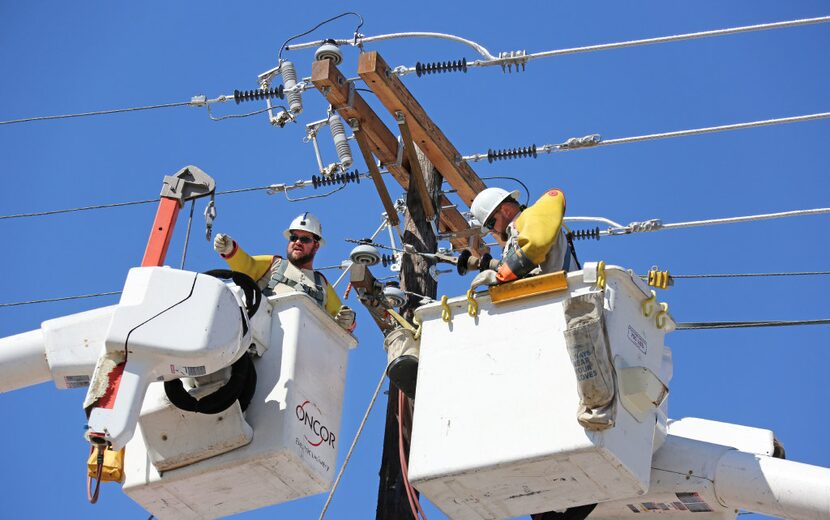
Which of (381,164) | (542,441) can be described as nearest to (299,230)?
(381,164)

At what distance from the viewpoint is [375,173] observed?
1006 centimetres

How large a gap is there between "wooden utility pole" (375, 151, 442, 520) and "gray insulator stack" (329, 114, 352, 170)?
451 millimetres

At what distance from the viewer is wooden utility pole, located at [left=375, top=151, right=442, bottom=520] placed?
8.88m

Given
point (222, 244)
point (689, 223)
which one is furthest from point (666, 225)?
point (222, 244)

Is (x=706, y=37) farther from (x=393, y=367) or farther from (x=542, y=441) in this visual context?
(x=542, y=441)

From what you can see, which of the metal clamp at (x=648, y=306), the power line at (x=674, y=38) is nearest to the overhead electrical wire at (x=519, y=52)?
the power line at (x=674, y=38)

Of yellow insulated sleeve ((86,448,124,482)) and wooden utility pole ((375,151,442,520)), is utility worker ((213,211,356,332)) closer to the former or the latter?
wooden utility pole ((375,151,442,520))

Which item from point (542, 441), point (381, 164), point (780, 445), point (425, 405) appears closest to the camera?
point (542, 441)

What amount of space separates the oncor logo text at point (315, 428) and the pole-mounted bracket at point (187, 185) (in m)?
1.14

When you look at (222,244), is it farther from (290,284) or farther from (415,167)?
(415,167)

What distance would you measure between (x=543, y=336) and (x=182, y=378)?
1.75 metres

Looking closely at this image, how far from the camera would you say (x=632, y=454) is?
23.0 feet

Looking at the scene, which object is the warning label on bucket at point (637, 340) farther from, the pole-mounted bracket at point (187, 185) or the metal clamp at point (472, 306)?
the pole-mounted bracket at point (187, 185)

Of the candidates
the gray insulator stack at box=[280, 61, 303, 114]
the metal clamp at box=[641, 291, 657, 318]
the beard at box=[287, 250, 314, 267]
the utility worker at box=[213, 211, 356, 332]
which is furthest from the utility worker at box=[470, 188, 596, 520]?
the gray insulator stack at box=[280, 61, 303, 114]
